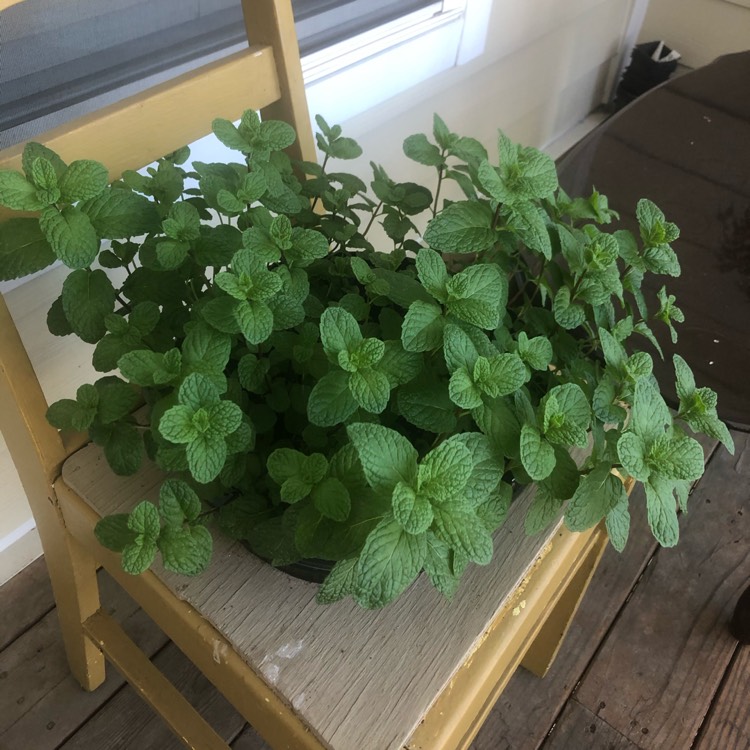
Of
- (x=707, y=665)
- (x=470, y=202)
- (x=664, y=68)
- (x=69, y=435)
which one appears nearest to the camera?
(x=470, y=202)

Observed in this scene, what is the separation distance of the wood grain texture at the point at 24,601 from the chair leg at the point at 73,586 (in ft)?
0.44

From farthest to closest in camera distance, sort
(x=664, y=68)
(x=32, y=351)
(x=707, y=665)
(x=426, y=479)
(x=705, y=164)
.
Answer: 1. (x=664, y=68)
2. (x=707, y=665)
3. (x=705, y=164)
4. (x=32, y=351)
5. (x=426, y=479)

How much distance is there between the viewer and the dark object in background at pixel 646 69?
66.6 inches

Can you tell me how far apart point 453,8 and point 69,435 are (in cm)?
82

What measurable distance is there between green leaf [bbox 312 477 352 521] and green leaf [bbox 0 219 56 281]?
0.75 ft

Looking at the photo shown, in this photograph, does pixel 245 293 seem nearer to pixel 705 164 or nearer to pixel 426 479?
pixel 426 479

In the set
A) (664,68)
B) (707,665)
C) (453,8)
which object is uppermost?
(453,8)

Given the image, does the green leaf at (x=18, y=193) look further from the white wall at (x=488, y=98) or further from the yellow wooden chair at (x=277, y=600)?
the white wall at (x=488, y=98)

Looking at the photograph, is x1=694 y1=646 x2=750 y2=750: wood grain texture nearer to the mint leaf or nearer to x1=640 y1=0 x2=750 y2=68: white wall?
the mint leaf

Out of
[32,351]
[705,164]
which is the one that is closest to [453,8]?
[705,164]

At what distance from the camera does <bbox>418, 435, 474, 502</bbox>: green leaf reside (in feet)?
1.30

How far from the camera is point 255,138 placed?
0.54 m

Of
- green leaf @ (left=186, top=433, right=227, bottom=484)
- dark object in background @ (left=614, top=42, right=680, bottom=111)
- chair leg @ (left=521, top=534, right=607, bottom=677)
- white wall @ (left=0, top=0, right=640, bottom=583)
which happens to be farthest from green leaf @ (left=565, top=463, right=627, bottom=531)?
dark object in background @ (left=614, top=42, right=680, bottom=111)

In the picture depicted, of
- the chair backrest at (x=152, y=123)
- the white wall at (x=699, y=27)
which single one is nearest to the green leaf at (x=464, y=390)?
the chair backrest at (x=152, y=123)
